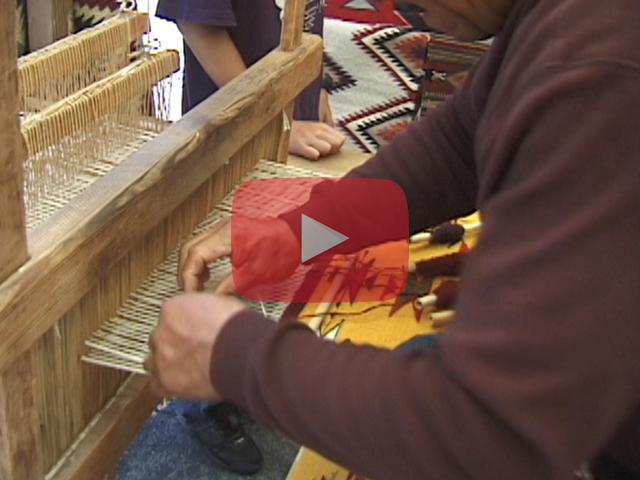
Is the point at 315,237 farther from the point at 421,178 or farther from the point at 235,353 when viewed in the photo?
the point at 235,353

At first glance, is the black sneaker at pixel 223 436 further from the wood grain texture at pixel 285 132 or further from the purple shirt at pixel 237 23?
the purple shirt at pixel 237 23

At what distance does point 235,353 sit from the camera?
0.61 m

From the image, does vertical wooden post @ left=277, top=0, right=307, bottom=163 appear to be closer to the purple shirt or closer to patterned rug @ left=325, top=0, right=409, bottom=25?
the purple shirt

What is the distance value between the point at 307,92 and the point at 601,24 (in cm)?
136

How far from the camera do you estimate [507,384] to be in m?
0.50

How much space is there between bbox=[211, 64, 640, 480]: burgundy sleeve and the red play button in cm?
34

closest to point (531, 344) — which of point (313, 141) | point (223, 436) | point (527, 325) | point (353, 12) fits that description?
point (527, 325)

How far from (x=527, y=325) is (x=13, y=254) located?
0.44 m

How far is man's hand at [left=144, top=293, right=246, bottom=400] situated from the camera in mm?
636

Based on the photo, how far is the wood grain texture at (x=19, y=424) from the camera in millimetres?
724

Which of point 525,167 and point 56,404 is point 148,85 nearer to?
point 56,404

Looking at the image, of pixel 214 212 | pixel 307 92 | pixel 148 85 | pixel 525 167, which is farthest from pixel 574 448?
pixel 307 92

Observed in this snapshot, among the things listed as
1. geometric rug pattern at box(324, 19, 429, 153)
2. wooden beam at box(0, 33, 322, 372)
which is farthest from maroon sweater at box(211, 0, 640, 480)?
geometric rug pattern at box(324, 19, 429, 153)

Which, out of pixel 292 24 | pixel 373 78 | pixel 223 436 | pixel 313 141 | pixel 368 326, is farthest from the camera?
pixel 373 78
